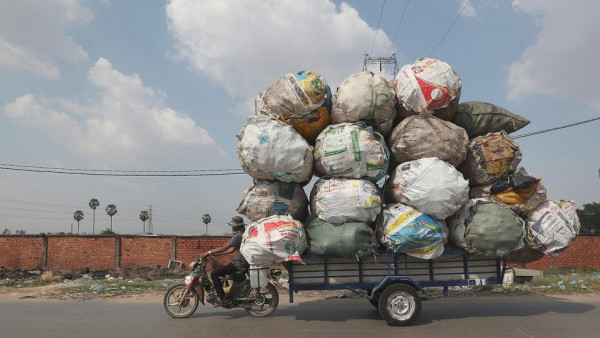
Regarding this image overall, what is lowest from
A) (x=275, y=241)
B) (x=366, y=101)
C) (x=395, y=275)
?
(x=395, y=275)

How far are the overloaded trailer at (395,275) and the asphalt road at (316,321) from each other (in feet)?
1.04

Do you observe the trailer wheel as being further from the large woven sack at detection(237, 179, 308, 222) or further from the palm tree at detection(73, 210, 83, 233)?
the palm tree at detection(73, 210, 83, 233)

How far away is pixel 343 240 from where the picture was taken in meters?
5.55

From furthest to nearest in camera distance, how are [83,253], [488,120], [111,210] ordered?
[111,210], [83,253], [488,120]

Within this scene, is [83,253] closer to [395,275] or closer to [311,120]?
[311,120]

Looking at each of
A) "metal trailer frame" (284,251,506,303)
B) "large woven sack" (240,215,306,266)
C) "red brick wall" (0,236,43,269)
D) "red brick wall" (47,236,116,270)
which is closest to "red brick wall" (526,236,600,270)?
"metal trailer frame" (284,251,506,303)

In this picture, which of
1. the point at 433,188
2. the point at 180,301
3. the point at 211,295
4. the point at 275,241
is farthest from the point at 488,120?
the point at 180,301

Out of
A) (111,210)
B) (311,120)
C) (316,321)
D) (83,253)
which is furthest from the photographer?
(111,210)

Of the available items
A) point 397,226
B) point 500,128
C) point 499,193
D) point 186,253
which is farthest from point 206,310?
point 186,253

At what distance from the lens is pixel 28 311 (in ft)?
24.9

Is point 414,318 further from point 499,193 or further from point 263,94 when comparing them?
point 263,94

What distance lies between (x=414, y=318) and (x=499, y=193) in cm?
196

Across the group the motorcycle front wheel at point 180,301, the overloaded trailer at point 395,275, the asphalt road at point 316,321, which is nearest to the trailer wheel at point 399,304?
the overloaded trailer at point 395,275

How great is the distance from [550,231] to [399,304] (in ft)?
7.05
